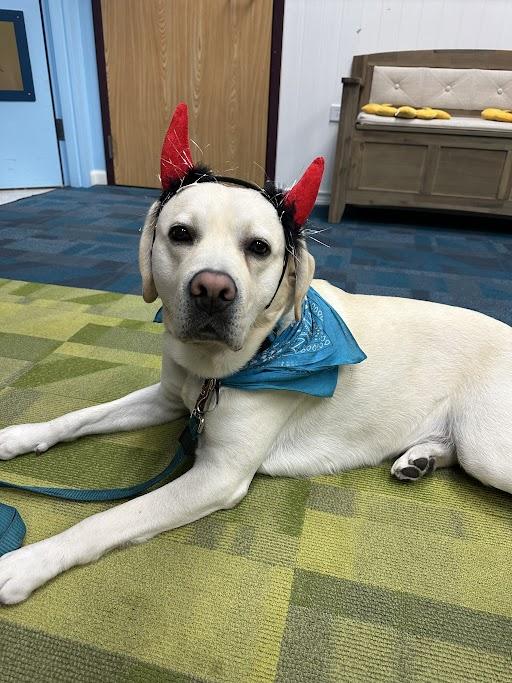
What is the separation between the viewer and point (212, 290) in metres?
1.03

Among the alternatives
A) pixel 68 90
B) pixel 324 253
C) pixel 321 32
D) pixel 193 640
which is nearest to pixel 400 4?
pixel 321 32

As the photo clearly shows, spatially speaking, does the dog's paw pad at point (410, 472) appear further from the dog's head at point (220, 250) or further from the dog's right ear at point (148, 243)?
the dog's right ear at point (148, 243)

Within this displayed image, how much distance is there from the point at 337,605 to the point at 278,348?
→ 65 centimetres

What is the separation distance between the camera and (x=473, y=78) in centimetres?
466

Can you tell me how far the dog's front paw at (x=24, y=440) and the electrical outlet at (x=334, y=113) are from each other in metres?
4.91

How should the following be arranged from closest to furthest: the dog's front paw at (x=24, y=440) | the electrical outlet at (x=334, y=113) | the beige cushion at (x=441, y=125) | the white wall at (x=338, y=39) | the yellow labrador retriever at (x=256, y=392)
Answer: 1. the yellow labrador retriever at (x=256, y=392)
2. the dog's front paw at (x=24, y=440)
3. the beige cushion at (x=441, y=125)
4. the white wall at (x=338, y=39)
5. the electrical outlet at (x=334, y=113)

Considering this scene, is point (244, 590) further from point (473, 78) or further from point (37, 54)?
point (37, 54)

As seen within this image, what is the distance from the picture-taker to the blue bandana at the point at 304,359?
1.25 meters

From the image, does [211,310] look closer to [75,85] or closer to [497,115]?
[497,115]

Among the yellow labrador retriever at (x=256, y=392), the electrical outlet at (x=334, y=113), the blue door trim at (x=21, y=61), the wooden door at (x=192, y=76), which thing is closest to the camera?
the yellow labrador retriever at (x=256, y=392)

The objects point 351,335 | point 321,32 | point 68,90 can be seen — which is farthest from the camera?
point 68,90

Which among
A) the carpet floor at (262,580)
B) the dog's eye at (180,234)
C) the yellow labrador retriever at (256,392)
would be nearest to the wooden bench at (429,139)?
the yellow labrador retriever at (256,392)

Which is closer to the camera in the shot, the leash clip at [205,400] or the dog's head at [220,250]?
the dog's head at [220,250]

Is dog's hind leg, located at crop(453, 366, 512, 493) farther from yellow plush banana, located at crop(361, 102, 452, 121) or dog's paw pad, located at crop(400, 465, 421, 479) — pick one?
yellow plush banana, located at crop(361, 102, 452, 121)
